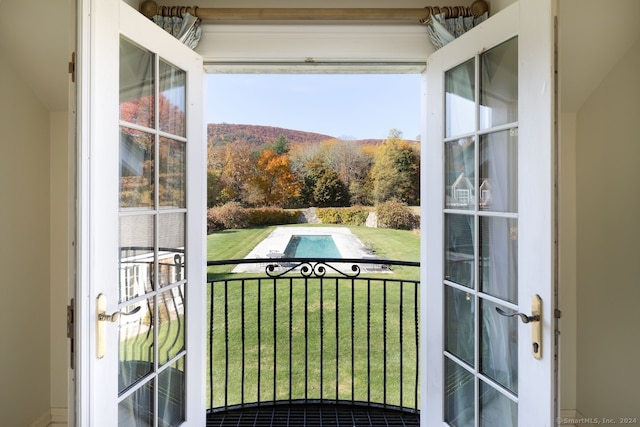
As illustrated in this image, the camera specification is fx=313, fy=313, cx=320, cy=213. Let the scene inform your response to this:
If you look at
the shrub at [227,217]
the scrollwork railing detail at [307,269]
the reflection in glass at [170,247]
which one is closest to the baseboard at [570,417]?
the scrollwork railing detail at [307,269]

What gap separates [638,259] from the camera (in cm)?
145

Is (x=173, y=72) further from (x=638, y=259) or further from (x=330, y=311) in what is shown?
(x=638, y=259)

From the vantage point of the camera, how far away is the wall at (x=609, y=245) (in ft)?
4.79

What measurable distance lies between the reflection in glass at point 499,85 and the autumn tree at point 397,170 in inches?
52.6

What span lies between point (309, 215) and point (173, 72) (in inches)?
61.2

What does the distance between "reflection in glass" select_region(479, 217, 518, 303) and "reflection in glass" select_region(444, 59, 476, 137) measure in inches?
17.1

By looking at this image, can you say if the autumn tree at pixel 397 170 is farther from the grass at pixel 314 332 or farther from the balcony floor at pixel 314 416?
the balcony floor at pixel 314 416

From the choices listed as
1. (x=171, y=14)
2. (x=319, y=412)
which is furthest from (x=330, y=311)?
(x=171, y=14)

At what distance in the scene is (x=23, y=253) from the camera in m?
1.56

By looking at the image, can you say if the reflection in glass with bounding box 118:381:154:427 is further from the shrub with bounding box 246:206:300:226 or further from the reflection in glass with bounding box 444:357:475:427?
the shrub with bounding box 246:206:300:226

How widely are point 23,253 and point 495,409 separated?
2.28 meters

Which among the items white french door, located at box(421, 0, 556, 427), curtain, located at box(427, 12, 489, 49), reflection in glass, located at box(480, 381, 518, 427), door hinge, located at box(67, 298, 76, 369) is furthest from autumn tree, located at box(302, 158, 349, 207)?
door hinge, located at box(67, 298, 76, 369)

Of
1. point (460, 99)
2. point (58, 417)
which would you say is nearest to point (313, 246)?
point (460, 99)

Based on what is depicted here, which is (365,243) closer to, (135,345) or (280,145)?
(280,145)
